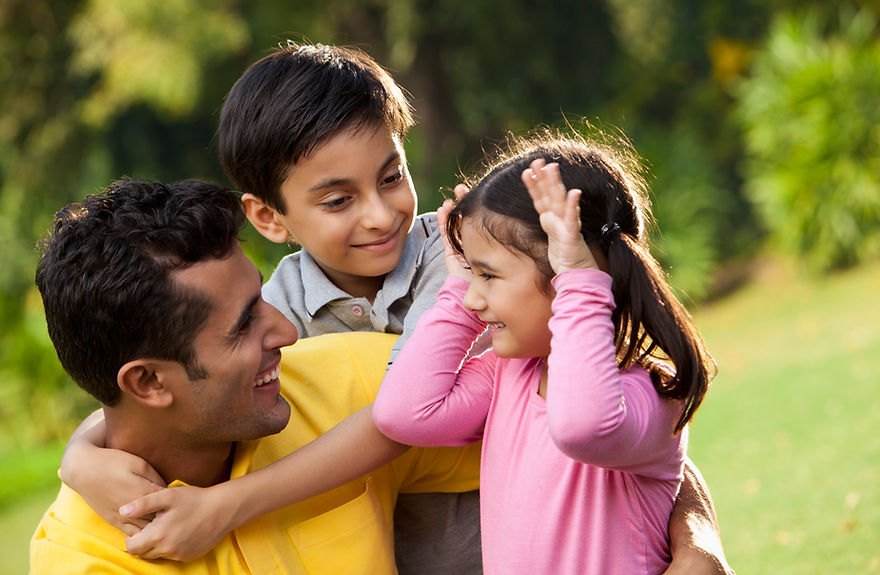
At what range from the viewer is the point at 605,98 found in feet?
48.3

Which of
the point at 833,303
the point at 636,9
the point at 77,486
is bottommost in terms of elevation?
the point at 77,486

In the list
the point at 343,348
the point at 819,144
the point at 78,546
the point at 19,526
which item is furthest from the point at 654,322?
the point at 819,144

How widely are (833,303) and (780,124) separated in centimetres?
238

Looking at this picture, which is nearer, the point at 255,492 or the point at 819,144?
the point at 255,492

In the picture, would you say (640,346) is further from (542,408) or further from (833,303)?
(833,303)

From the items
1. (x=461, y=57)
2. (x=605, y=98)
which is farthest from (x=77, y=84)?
(x=605, y=98)

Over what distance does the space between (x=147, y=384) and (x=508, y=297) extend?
2.62 feet

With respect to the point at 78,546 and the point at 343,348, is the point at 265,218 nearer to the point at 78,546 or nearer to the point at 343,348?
the point at 343,348

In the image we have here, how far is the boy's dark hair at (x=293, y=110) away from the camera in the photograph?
253 centimetres

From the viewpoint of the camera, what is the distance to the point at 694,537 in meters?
2.04

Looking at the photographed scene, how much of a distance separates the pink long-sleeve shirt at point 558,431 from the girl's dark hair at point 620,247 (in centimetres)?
6

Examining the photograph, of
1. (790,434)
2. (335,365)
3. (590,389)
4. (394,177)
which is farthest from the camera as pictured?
(790,434)

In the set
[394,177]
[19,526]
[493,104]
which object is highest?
[493,104]

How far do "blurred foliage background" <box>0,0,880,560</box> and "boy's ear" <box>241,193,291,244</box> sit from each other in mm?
6703
